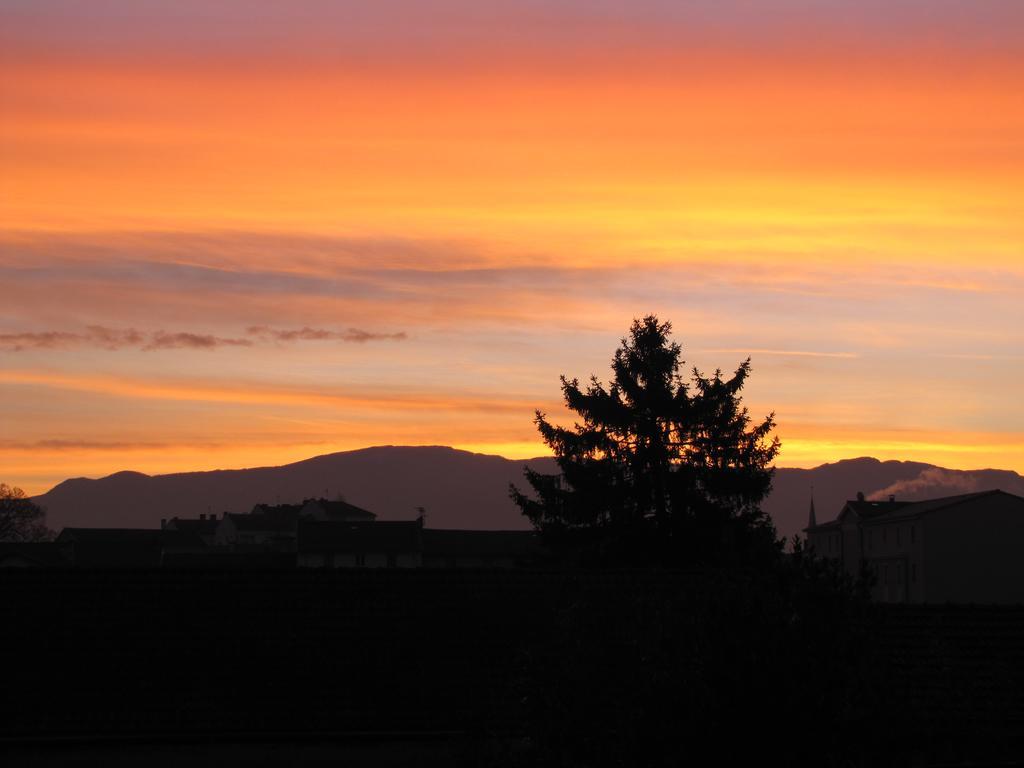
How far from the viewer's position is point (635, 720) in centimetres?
1257

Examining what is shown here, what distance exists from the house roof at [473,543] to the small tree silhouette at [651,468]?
7202cm

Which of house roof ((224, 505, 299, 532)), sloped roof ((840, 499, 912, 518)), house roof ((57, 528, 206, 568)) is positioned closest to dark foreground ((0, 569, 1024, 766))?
house roof ((57, 528, 206, 568))

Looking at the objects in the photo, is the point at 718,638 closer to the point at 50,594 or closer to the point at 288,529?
the point at 50,594

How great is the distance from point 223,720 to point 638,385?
3256cm

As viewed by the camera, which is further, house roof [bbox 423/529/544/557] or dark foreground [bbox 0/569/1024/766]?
house roof [bbox 423/529/544/557]

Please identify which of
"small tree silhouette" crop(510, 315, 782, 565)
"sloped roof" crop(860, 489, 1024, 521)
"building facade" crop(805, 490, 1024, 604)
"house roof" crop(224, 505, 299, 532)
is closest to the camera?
"small tree silhouette" crop(510, 315, 782, 565)

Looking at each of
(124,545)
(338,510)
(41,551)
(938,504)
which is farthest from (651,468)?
(338,510)

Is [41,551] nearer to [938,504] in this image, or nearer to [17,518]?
[17,518]

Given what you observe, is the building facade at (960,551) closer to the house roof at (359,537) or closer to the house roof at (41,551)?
the house roof at (359,537)

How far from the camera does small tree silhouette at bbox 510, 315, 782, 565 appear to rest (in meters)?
49.4

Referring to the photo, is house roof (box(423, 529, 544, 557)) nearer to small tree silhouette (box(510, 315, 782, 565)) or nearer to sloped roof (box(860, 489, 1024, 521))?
sloped roof (box(860, 489, 1024, 521))

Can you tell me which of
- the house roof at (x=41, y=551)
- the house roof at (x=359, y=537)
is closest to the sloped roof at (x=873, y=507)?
the house roof at (x=359, y=537)

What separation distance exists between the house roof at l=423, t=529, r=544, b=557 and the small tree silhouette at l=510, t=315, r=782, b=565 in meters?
72.0

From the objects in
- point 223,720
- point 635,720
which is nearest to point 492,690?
point 223,720
